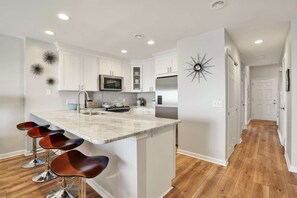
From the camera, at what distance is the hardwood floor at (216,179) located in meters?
1.89

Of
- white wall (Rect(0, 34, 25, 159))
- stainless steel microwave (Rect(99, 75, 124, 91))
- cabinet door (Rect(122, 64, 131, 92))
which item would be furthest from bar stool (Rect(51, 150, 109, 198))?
cabinet door (Rect(122, 64, 131, 92))

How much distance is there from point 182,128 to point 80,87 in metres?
2.60

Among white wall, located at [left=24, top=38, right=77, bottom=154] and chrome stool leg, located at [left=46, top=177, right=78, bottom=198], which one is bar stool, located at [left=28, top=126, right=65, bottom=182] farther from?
white wall, located at [left=24, top=38, right=77, bottom=154]

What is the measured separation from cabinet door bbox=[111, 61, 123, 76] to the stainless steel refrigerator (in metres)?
1.37

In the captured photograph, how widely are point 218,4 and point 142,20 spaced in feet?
3.54

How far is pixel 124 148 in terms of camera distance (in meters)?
1.50

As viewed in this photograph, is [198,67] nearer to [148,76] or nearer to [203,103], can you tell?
[203,103]

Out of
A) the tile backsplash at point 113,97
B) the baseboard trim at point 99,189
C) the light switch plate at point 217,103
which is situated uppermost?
the tile backsplash at point 113,97

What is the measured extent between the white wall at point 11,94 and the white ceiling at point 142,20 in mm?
316

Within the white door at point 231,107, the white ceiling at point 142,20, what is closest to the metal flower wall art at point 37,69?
the white ceiling at point 142,20

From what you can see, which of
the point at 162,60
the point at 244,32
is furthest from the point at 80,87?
the point at 244,32

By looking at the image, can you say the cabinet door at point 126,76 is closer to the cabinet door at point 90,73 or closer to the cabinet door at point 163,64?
the cabinet door at point 90,73

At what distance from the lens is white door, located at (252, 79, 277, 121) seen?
6.92 m

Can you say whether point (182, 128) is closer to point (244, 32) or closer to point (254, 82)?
point (244, 32)
